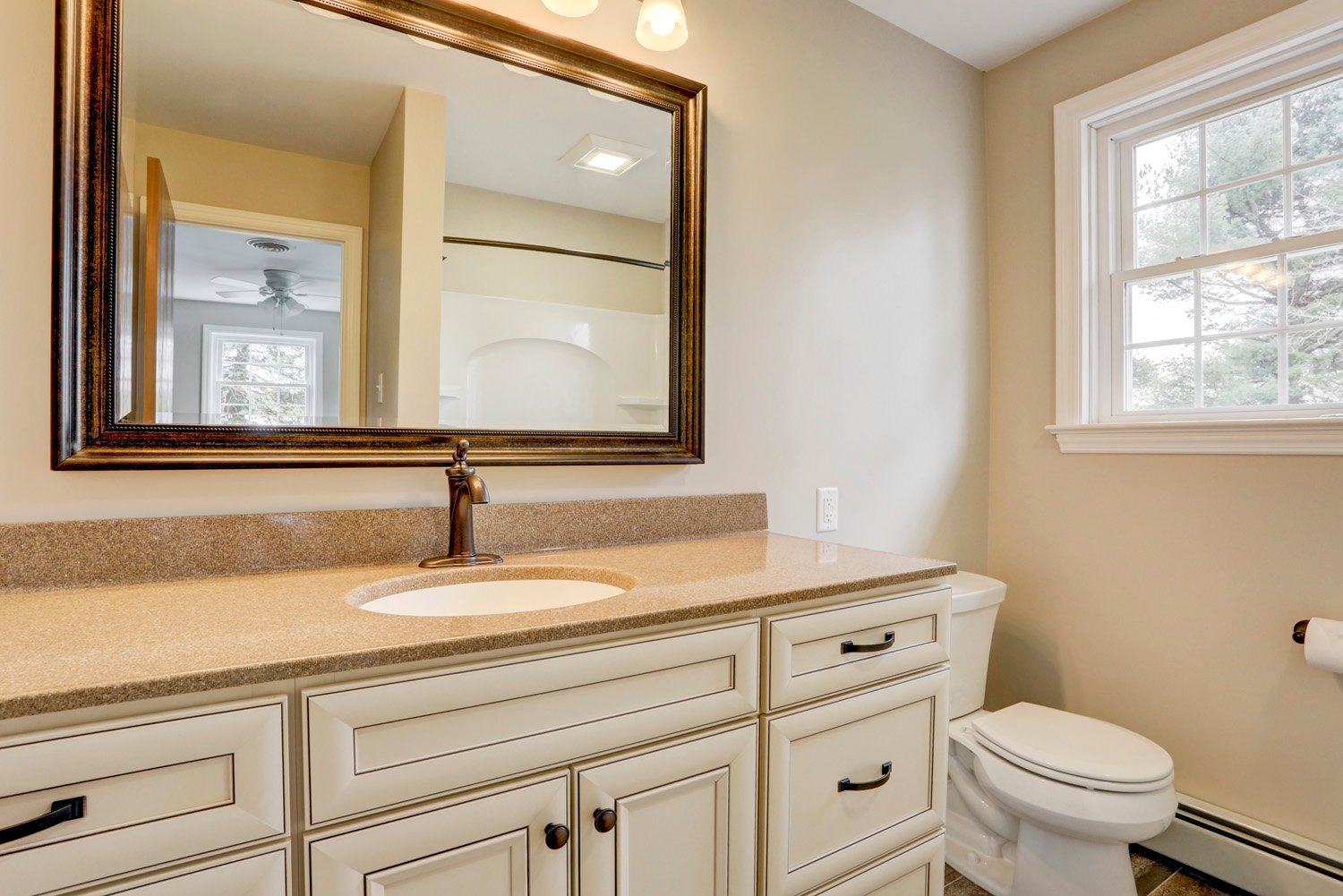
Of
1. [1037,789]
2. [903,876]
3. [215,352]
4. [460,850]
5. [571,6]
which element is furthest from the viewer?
[1037,789]

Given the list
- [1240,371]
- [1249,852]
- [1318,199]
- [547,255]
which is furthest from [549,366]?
[1249,852]

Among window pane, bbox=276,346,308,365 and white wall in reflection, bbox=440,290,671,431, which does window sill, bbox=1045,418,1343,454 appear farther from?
window pane, bbox=276,346,308,365

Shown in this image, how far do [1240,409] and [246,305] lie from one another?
2303mm

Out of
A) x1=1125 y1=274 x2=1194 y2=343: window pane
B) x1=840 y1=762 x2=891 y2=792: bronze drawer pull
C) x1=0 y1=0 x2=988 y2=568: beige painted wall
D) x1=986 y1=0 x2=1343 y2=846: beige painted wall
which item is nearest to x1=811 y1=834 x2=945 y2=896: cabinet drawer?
x1=840 y1=762 x2=891 y2=792: bronze drawer pull

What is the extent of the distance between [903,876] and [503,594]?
878 mm

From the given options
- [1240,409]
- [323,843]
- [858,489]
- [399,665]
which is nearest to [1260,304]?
[1240,409]

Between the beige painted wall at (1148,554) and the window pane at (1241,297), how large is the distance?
14.6 inches

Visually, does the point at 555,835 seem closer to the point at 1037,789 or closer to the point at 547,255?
the point at 547,255

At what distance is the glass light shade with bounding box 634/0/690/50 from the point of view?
4.74 feet

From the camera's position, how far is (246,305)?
1.15 metres

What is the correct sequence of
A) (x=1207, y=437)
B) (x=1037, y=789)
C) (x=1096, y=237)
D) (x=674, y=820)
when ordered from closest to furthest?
1. (x=674, y=820)
2. (x=1037, y=789)
3. (x=1207, y=437)
4. (x=1096, y=237)

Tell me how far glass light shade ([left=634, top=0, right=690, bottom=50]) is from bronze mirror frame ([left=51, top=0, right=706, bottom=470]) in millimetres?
75

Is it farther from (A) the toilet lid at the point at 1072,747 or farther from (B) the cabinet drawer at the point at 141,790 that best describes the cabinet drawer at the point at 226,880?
(A) the toilet lid at the point at 1072,747

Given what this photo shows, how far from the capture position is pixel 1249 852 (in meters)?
1.70
